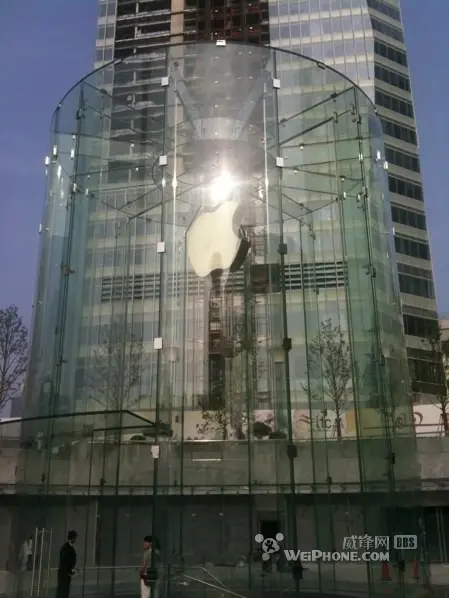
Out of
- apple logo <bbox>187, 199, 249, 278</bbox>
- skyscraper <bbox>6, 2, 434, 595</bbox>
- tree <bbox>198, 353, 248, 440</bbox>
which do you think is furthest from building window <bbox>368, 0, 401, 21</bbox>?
tree <bbox>198, 353, 248, 440</bbox>

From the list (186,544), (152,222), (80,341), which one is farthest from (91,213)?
(186,544)

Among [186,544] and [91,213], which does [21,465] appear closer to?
[186,544]

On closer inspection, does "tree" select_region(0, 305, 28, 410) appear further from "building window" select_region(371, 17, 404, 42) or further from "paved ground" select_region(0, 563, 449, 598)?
"building window" select_region(371, 17, 404, 42)

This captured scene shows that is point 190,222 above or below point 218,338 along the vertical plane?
above

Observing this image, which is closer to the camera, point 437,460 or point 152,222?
point 152,222

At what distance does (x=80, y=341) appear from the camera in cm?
1027

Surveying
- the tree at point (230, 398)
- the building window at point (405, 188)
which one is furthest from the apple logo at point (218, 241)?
the building window at point (405, 188)

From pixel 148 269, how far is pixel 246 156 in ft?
8.34

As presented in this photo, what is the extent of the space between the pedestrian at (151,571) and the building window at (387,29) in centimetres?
5155

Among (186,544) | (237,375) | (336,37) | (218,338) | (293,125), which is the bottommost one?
(186,544)

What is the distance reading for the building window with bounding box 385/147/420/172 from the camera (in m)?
50.1

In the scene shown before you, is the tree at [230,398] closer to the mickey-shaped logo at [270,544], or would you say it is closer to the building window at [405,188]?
the mickey-shaped logo at [270,544]

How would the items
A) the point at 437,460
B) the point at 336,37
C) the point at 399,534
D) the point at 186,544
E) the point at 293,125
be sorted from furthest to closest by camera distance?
1. the point at 336,37
2. the point at 437,460
3. the point at 293,125
4. the point at 399,534
5. the point at 186,544

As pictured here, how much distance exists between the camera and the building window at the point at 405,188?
1943 inches
